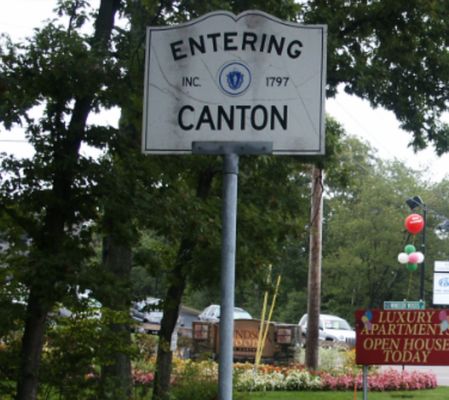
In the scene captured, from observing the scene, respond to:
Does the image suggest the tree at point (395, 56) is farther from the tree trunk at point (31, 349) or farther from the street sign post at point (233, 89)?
the street sign post at point (233, 89)

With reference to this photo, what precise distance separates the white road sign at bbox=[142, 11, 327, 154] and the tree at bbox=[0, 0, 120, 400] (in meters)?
3.35

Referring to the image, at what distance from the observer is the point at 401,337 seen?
11.6 meters

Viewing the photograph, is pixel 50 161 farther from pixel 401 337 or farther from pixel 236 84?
pixel 401 337

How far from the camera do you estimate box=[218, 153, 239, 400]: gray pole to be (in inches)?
133

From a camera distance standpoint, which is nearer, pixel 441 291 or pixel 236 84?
pixel 236 84

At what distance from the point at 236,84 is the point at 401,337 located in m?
8.60

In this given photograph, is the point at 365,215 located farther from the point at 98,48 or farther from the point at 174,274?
the point at 98,48

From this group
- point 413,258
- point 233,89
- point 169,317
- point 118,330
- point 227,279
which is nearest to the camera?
point 227,279

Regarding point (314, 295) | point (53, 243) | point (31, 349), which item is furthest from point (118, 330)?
point (314, 295)

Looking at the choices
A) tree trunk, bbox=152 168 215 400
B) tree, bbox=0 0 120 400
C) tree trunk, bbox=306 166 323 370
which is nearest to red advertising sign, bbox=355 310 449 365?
tree trunk, bbox=152 168 215 400

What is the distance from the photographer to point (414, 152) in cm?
1422

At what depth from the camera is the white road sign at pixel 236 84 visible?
3607mm

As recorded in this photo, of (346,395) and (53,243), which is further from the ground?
(53,243)

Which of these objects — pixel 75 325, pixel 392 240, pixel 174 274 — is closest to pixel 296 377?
pixel 174 274
